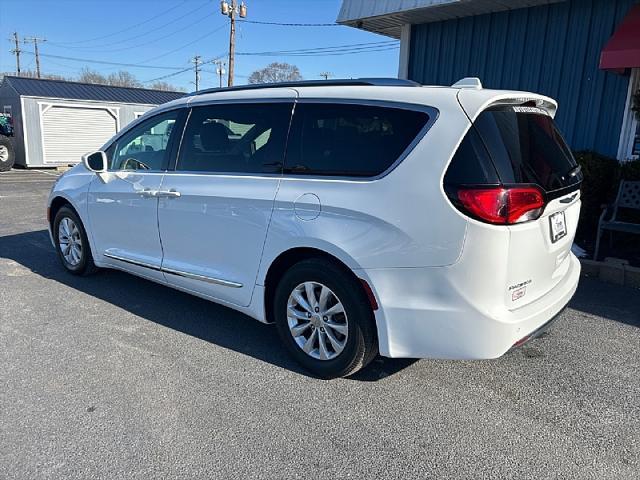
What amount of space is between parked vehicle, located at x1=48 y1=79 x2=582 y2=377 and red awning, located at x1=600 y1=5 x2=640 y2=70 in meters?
3.74

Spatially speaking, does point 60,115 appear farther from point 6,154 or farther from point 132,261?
point 132,261

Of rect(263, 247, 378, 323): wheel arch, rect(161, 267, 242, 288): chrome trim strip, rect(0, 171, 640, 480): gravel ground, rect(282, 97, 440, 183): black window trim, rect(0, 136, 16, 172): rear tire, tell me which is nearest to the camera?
rect(0, 171, 640, 480): gravel ground

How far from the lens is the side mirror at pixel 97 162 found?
4.65 m

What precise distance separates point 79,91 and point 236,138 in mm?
19966

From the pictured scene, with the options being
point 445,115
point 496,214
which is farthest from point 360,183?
point 496,214

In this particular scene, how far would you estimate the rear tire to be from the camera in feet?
56.8

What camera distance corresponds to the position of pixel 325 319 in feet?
10.4

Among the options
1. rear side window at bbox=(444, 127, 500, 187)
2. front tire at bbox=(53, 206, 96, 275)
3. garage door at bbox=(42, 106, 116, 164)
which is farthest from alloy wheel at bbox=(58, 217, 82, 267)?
garage door at bbox=(42, 106, 116, 164)

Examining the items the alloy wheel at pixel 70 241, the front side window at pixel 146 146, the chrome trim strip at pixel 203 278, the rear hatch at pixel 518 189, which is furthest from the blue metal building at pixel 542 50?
the alloy wheel at pixel 70 241

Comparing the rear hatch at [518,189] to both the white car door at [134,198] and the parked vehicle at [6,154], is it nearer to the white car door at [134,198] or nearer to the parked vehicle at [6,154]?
the white car door at [134,198]

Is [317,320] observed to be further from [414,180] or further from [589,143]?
[589,143]

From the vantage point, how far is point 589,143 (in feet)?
24.4

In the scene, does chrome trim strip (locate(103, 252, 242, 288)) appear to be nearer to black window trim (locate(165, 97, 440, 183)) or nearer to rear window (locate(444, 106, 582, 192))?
black window trim (locate(165, 97, 440, 183))

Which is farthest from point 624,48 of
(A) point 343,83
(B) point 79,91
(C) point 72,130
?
(B) point 79,91
